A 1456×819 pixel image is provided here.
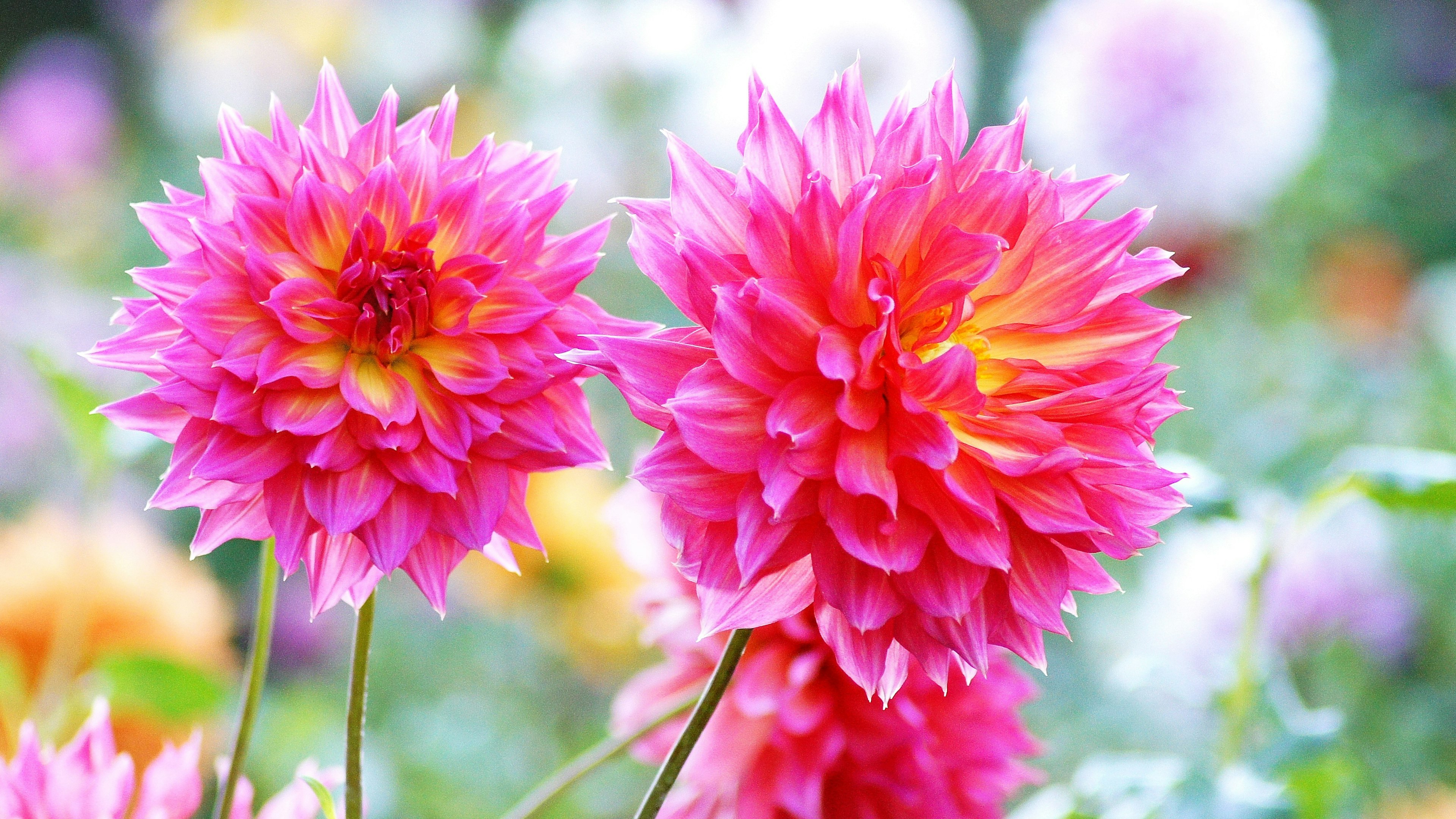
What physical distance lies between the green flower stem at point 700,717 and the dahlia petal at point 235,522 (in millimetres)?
120

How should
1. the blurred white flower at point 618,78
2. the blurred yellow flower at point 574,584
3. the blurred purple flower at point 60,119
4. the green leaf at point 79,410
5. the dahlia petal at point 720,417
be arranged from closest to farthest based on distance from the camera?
the dahlia petal at point 720,417 < the green leaf at point 79,410 < the blurred yellow flower at point 574,584 < the blurred white flower at point 618,78 < the blurred purple flower at point 60,119

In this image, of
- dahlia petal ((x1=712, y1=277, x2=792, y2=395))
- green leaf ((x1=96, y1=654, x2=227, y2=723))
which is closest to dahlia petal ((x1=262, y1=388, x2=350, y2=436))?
dahlia petal ((x1=712, y1=277, x2=792, y2=395))

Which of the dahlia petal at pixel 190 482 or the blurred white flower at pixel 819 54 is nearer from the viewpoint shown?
the dahlia petal at pixel 190 482

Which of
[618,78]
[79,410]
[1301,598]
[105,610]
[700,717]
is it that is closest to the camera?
[700,717]

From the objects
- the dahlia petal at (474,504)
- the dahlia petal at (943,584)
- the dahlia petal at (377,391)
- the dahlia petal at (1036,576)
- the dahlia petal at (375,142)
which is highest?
the dahlia petal at (375,142)

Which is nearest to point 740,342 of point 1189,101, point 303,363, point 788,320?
point 788,320

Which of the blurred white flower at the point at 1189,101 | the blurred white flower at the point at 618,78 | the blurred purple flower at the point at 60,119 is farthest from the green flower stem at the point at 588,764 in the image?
the blurred purple flower at the point at 60,119

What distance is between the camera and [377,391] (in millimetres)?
313

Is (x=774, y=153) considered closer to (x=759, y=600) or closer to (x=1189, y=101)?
(x=759, y=600)

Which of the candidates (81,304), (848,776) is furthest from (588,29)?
(848,776)

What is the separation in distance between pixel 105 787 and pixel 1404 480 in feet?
1.54

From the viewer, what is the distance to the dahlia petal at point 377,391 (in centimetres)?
30

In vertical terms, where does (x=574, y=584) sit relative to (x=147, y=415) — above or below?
below

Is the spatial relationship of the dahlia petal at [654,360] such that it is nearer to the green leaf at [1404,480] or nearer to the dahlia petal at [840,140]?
the dahlia petal at [840,140]
